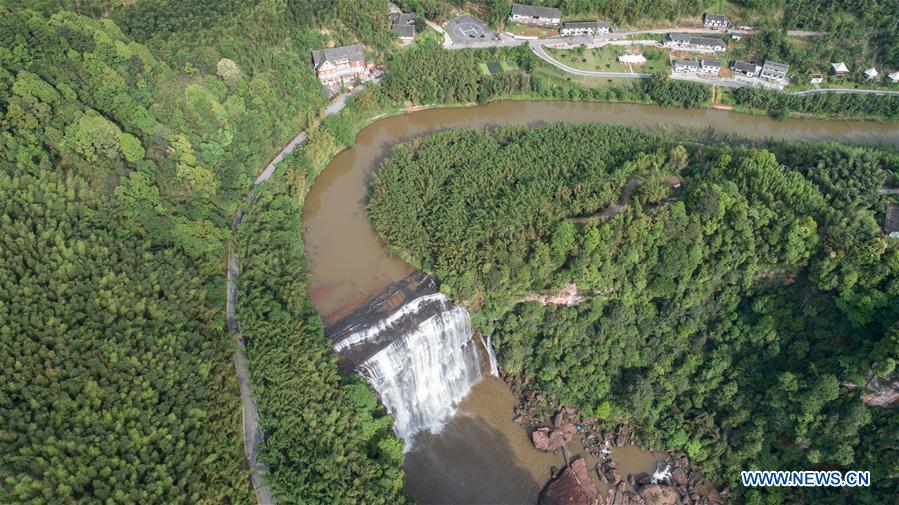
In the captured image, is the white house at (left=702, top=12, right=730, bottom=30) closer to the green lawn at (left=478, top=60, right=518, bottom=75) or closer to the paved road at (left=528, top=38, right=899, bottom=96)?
the paved road at (left=528, top=38, right=899, bottom=96)

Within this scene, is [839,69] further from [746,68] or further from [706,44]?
[706,44]

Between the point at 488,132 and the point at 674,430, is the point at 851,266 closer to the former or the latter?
the point at 674,430

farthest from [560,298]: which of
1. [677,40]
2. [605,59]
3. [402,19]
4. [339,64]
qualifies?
[677,40]

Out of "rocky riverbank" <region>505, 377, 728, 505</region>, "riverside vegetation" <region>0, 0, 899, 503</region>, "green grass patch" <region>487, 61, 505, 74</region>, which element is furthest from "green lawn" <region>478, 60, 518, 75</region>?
"rocky riverbank" <region>505, 377, 728, 505</region>

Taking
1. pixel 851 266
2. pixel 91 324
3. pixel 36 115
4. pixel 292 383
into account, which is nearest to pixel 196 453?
pixel 292 383

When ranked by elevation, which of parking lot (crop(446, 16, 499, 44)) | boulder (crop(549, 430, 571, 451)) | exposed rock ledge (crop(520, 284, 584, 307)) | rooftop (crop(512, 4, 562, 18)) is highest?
rooftop (crop(512, 4, 562, 18))

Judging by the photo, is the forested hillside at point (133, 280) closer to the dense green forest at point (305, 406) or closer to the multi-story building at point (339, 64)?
the dense green forest at point (305, 406)
